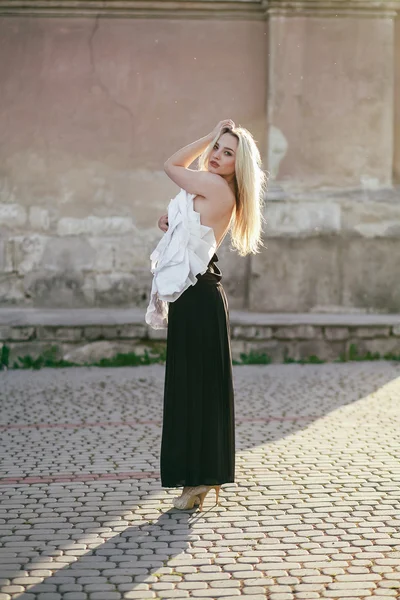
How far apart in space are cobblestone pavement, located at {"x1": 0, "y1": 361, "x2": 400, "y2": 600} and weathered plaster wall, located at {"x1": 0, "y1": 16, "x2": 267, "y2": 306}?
2920mm

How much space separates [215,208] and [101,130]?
23.2ft

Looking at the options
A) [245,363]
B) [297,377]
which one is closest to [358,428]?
[297,377]

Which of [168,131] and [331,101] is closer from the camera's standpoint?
[331,101]

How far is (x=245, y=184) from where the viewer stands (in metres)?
5.54

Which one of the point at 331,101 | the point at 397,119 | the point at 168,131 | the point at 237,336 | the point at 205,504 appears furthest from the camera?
the point at 397,119

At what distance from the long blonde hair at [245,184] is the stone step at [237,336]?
5405 mm

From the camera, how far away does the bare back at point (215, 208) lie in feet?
18.2

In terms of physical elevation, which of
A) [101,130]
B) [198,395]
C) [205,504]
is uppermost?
[101,130]

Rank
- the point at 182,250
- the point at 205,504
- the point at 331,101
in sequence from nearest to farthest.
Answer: the point at 182,250 → the point at 205,504 → the point at 331,101

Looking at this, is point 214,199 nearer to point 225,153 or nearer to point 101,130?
point 225,153

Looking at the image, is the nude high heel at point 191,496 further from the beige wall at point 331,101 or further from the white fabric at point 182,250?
the beige wall at point 331,101

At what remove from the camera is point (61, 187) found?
1239 centimetres

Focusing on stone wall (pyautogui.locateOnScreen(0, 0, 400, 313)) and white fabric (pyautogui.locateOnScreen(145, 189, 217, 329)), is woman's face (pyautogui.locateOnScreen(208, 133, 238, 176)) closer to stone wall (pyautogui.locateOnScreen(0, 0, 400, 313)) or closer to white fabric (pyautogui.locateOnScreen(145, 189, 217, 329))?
white fabric (pyautogui.locateOnScreen(145, 189, 217, 329))

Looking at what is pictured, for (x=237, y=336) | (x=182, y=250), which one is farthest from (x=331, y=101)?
(x=182, y=250)
